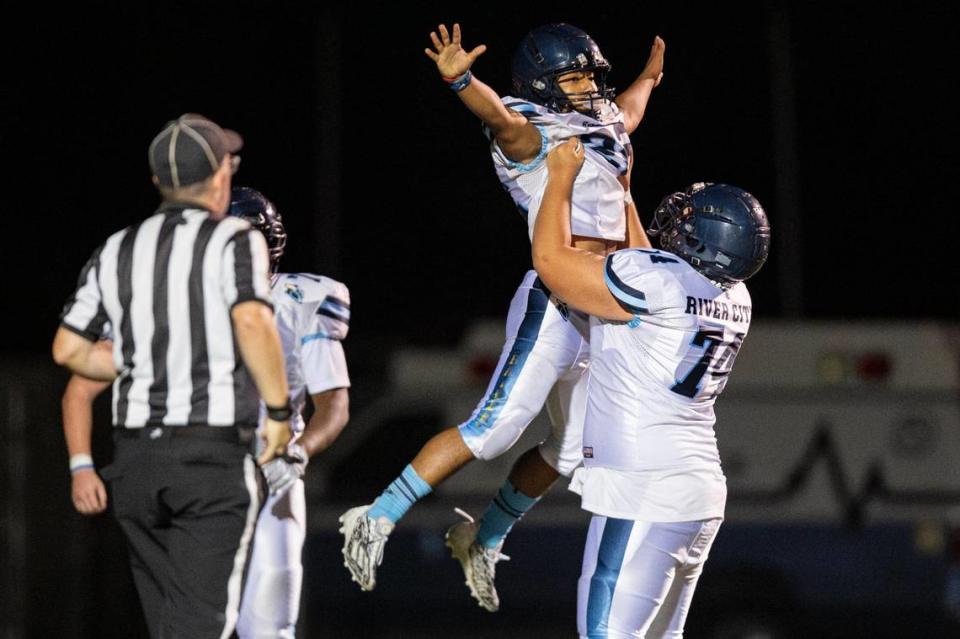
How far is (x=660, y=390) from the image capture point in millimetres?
4246

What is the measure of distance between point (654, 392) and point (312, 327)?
4.18 feet

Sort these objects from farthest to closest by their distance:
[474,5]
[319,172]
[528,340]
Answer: [474,5] < [319,172] < [528,340]

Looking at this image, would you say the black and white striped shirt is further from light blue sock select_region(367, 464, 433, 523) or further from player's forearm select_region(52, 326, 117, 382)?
light blue sock select_region(367, 464, 433, 523)

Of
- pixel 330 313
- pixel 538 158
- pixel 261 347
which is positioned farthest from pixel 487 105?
pixel 261 347

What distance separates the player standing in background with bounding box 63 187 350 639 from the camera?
4.65 meters

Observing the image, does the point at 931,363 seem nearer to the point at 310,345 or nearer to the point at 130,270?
the point at 310,345

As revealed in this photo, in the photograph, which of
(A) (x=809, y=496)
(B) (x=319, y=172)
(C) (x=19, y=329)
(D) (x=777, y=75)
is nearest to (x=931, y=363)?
(A) (x=809, y=496)

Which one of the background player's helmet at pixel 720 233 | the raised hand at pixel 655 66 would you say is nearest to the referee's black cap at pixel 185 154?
the background player's helmet at pixel 720 233

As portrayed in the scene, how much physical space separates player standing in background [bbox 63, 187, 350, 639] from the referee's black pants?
1.35ft

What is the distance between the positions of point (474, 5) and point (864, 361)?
5509mm

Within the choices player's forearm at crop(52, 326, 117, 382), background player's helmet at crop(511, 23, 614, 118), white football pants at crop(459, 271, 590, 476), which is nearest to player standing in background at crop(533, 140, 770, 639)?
white football pants at crop(459, 271, 590, 476)

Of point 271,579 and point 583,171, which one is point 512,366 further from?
point 271,579

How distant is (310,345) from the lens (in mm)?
5008

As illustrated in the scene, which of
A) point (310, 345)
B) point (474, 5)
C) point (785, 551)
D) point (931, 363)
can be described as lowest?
point (785, 551)
